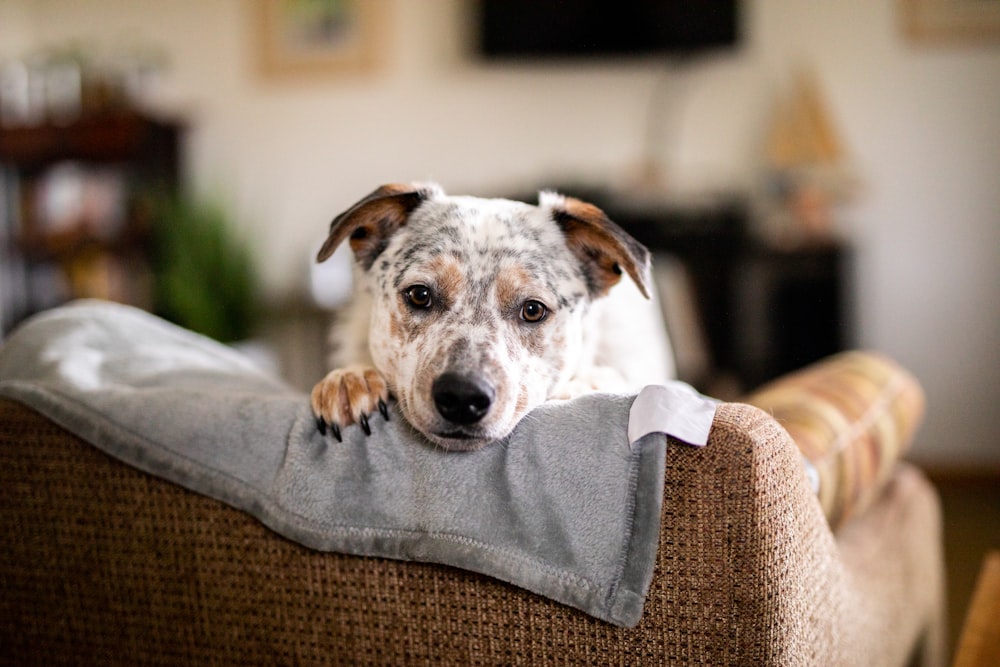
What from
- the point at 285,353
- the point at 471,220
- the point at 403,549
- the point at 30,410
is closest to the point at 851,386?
the point at 471,220

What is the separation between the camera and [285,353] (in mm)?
5258

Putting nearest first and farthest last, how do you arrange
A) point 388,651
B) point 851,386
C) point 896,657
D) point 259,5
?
point 388,651 → point 896,657 → point 851,386 → point 259,5

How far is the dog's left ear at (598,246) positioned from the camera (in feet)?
4.41

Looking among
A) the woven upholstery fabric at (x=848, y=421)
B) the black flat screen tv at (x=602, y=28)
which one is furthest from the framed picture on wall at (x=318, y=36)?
the woven upholstery fabric at (x=848, y=421)

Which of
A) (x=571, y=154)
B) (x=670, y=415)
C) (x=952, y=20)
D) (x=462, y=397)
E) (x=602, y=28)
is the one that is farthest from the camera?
(x=571, y=154)

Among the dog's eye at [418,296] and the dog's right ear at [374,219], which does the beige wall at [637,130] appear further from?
the dog's eye at [418,296]

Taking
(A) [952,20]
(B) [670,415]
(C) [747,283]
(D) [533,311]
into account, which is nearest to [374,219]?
(D) [533,311]

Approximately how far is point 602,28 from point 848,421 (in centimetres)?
364

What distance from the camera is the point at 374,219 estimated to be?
1.46 meters

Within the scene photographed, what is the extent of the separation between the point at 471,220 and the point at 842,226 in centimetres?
374

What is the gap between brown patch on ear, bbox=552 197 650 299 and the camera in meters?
1.34

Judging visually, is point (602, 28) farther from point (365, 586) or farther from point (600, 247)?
point (365, 586)

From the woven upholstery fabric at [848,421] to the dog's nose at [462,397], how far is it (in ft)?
1.34

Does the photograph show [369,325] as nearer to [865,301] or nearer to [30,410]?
[30,410]
